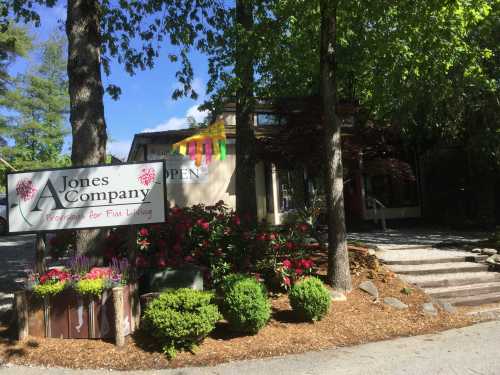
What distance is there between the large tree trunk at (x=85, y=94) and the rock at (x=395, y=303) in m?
4.70

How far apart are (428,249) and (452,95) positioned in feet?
14.9

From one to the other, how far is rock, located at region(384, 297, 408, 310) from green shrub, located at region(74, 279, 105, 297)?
437 centimetres

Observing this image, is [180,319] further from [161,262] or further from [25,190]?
[25,190]

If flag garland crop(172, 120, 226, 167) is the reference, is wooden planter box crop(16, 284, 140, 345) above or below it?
below

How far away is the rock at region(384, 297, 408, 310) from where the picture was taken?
679cm

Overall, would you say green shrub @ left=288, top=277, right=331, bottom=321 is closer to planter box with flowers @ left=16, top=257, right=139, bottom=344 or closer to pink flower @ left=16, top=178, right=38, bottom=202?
planter box with flowers @ left=16, top=257, right=139, bottom=344

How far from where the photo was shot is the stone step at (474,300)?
7273 mm

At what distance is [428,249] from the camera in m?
10.5

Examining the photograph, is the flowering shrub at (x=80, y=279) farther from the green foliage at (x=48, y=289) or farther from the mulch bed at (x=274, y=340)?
the mulch bed at (x=274, y=340)

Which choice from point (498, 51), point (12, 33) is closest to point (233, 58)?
point (498, 51)

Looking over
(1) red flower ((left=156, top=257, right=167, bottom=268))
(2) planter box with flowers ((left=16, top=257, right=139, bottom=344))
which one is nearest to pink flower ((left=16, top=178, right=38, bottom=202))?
(2) planter box with flowers ((left=16, top=257, right=139, bottom=344))

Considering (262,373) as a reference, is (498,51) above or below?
above

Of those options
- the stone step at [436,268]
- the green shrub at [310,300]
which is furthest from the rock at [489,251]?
the green shrub at [310,300]

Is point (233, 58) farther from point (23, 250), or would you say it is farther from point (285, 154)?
point (23, 250)
